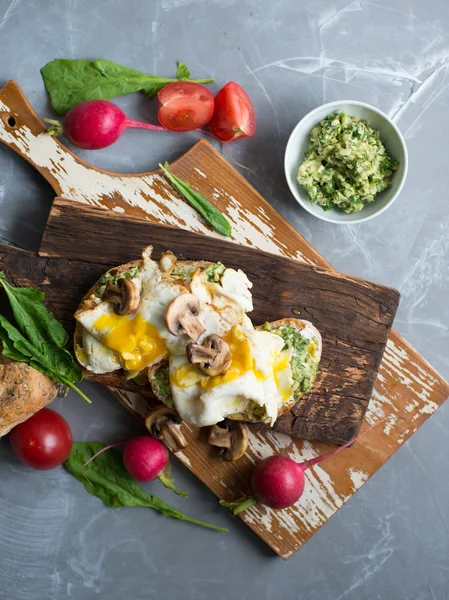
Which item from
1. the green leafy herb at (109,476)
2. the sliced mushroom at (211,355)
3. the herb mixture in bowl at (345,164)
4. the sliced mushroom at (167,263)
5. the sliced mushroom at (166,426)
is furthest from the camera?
the green leafy herb at (109,476)

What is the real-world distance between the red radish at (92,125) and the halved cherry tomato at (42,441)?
1.57m

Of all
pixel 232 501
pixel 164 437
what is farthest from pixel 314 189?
pixel 232 501

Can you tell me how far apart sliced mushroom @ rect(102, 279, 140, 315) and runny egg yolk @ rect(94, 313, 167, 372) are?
5 centimetres

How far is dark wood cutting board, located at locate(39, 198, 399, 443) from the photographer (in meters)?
3.23

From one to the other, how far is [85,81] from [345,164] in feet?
5.19

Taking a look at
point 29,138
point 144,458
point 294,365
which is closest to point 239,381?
point 294,365

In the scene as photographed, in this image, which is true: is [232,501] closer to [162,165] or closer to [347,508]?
[347,508]

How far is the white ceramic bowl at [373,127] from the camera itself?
330 centimetres

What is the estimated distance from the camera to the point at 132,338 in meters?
2.80

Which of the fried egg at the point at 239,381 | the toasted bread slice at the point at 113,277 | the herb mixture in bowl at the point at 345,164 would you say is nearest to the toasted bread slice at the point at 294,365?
the fried egg at the point at 239,381

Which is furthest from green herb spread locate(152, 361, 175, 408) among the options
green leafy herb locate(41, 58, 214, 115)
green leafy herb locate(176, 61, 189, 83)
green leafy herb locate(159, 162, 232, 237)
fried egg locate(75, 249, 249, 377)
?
green leafy herb locate(176, 61, 189, 83)

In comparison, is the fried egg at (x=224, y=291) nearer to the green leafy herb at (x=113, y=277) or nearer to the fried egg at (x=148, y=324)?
the fried egg at (x=148, y=324)

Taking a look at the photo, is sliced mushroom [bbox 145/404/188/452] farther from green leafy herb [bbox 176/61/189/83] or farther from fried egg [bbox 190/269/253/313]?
green leafy herb [bbox 176/61/189/83]

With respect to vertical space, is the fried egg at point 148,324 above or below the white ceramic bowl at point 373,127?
below
